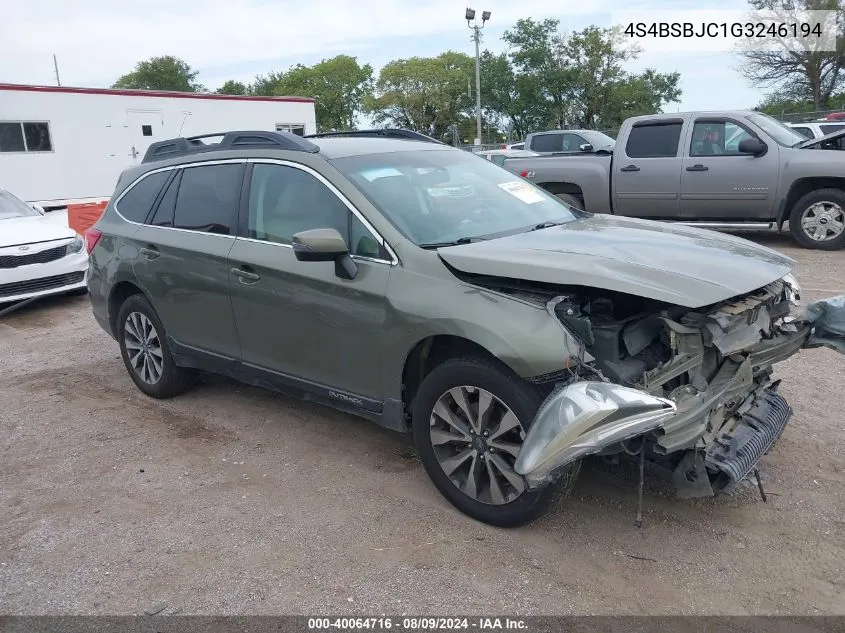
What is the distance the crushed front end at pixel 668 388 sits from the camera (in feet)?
9.18

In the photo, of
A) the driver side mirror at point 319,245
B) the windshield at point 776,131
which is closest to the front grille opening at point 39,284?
the driver side mirror at point 319,245

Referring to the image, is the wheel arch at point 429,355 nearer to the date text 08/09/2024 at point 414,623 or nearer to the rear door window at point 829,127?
the date text 08/09/2024 at point 414,623

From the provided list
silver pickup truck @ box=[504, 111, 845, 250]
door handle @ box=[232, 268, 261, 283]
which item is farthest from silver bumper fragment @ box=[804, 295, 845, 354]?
silver pickup truck @ box=[504, 111, 845, 250]

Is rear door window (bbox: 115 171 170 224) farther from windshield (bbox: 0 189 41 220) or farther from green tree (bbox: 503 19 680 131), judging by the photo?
green tree (bbox: 503 19 680 131)

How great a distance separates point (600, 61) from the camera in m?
49.8

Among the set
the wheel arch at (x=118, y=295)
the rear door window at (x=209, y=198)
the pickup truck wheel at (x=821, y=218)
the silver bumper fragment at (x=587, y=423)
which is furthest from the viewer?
the pickup truck wheel at (x=821, y=218)

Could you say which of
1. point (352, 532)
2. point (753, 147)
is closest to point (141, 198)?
point (352, 532)

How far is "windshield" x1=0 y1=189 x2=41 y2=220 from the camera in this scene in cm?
970

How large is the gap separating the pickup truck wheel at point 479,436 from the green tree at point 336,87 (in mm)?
75514

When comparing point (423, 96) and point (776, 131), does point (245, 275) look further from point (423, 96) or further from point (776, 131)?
point (423, 96)

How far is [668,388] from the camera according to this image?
3.21m

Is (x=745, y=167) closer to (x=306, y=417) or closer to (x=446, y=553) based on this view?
(x=306, y=417)

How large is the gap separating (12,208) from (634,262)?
31.1 ft

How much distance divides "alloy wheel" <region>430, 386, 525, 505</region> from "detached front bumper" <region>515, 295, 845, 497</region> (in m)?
0.23
